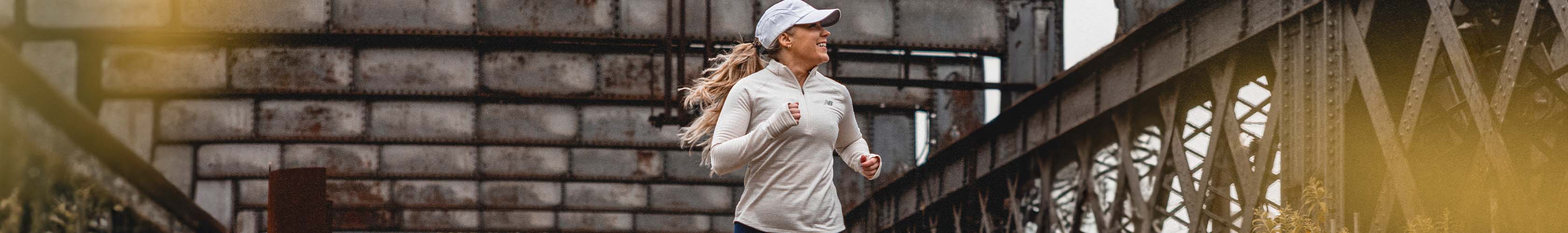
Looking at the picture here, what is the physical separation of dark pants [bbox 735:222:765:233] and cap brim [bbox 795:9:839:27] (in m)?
0.56

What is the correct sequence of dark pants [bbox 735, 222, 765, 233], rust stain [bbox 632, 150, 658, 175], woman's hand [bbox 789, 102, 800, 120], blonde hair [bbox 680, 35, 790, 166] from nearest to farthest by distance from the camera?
woman's hand [bbox 789, 102, 800, 120], dark pants [bbox 735, 222, 765, 233], blonde hair [bbox 680, 35, 790, 166], rust stain [bbox 632, 150, 658, 175]

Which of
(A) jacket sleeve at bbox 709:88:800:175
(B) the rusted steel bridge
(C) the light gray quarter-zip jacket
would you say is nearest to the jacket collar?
(C) the light gray quarter-zip jacket

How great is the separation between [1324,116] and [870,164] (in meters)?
6.05

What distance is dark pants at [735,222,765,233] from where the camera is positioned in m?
4.14

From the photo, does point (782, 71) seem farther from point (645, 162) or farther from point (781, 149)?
point (645, 162)

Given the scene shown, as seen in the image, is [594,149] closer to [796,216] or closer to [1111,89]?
[1111,89]

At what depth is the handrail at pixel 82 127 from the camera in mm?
2498

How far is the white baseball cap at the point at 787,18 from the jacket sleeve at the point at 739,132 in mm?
181

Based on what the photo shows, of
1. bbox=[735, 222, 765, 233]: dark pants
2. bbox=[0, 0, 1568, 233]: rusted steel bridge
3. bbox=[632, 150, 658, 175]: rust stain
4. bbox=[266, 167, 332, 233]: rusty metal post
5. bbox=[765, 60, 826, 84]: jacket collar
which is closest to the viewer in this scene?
bbox=[735, 222, 765, 233]: dark pants

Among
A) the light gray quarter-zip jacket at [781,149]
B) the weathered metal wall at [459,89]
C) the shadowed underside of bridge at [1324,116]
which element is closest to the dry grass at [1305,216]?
the shadowed underside of bridge at [1324,116]

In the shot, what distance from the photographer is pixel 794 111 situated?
4.02 meters

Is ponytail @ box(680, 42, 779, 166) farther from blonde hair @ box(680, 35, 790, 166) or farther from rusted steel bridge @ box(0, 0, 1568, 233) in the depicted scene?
rusted steel bridge @ box(0, 0, 1568, 233)

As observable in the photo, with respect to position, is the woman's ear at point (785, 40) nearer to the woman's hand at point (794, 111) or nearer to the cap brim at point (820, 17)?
the cap brim at point (820, 17)

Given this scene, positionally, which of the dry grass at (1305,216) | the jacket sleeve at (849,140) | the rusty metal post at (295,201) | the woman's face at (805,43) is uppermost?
the woman's face at (805,43)
